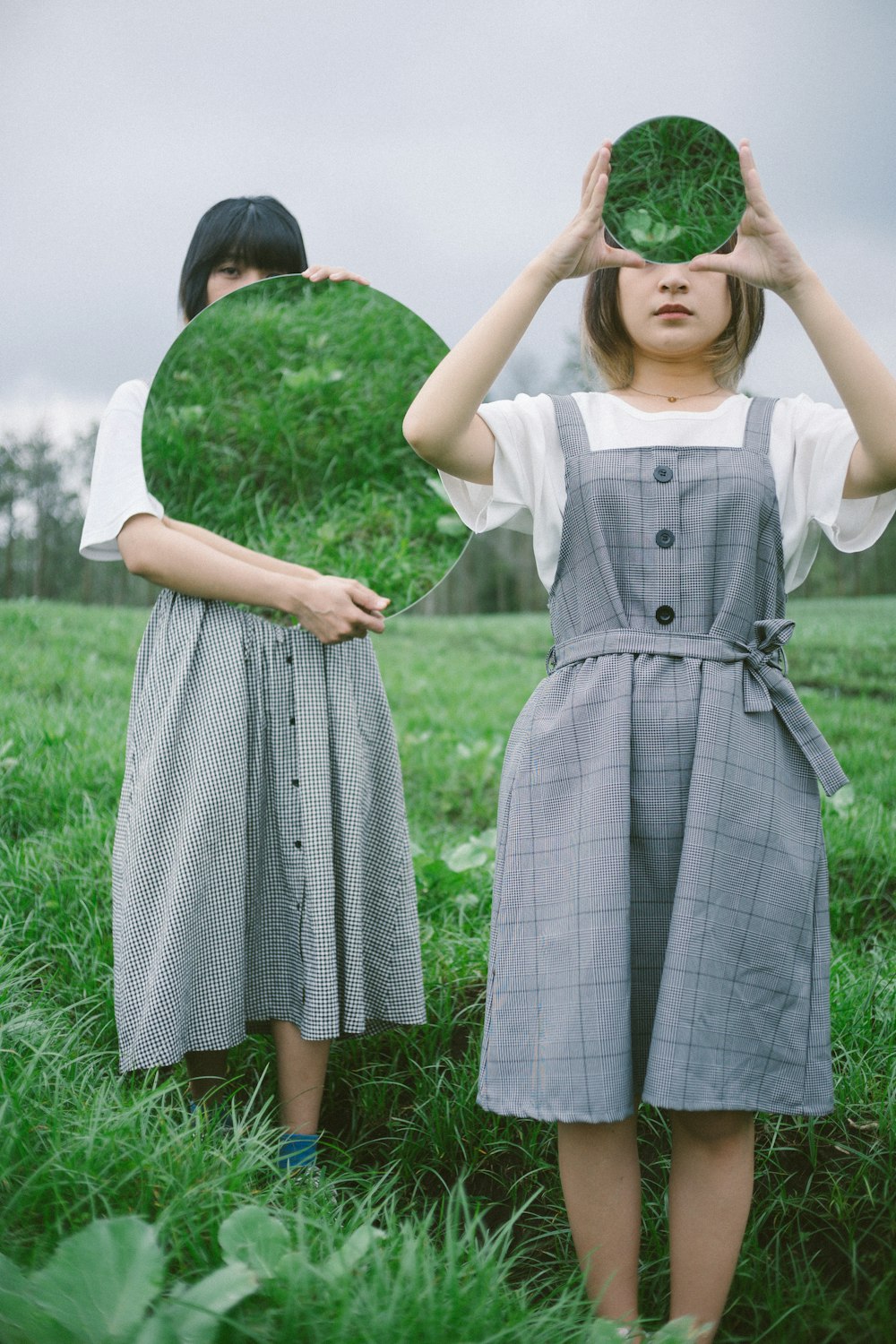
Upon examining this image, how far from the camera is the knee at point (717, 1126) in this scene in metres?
1.55

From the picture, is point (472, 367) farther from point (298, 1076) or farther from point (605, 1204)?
point (298, 1076)

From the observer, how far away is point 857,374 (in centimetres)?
152

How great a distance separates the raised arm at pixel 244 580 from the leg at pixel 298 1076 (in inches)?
29.4

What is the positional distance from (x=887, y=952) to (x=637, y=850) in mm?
1455

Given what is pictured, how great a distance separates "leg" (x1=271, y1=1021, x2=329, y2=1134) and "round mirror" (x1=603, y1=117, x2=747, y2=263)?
147 cm

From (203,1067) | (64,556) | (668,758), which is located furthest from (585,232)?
(64,556)

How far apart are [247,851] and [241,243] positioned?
1126mm

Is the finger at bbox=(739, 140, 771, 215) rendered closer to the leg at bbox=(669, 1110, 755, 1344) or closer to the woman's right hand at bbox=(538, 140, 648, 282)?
the woman's right hand at bbox=(538, 140, 648, 282)

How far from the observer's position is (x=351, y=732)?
81.7 inches

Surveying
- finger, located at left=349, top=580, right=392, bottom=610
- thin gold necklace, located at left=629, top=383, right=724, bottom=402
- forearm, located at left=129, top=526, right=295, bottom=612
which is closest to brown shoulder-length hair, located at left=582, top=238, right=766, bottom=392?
thin gold necklace, located at left=629, top=383, right=724, bottom=402

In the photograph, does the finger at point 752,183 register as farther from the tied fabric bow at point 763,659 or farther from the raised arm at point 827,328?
the tied fabric bow at point 763,659

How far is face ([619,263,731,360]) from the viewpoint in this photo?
1.67 meters

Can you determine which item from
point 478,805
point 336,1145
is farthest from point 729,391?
point 478,805

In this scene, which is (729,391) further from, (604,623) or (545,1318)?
(545,1318)
